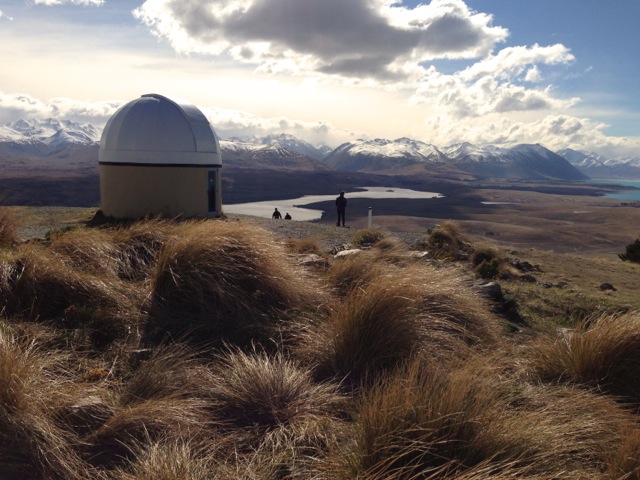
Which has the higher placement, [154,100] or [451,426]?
[154,100]

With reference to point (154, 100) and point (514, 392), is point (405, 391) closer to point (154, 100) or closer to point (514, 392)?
point (514, 392)

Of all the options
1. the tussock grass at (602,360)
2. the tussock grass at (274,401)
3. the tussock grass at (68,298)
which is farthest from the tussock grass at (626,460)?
the tussock grass at (68,298)

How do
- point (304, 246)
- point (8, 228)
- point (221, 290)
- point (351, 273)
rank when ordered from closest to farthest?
point (221, 290)
point (351, 273)
point (8, 228)
point (304, 246)

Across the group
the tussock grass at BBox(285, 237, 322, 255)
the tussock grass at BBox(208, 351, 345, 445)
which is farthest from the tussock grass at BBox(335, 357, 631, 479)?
the tussock grass at BBox(285, 237, 322, 255)

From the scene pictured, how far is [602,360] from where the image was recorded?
13.7ft

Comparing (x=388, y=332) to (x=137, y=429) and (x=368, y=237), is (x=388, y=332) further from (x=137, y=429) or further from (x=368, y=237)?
(x=368, y=237)

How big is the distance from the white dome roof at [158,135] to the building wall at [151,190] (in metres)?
0.23

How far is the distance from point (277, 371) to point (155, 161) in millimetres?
10563

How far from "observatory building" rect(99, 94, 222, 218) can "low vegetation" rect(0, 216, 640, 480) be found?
256 inches

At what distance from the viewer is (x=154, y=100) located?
46.2ft

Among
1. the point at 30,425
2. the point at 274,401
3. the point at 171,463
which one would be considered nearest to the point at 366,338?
the point at 274,401

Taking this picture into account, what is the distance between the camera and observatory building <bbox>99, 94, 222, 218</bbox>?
1328 cm

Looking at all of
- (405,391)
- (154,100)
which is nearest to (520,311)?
(405,391)

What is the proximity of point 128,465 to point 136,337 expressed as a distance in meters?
1.88
